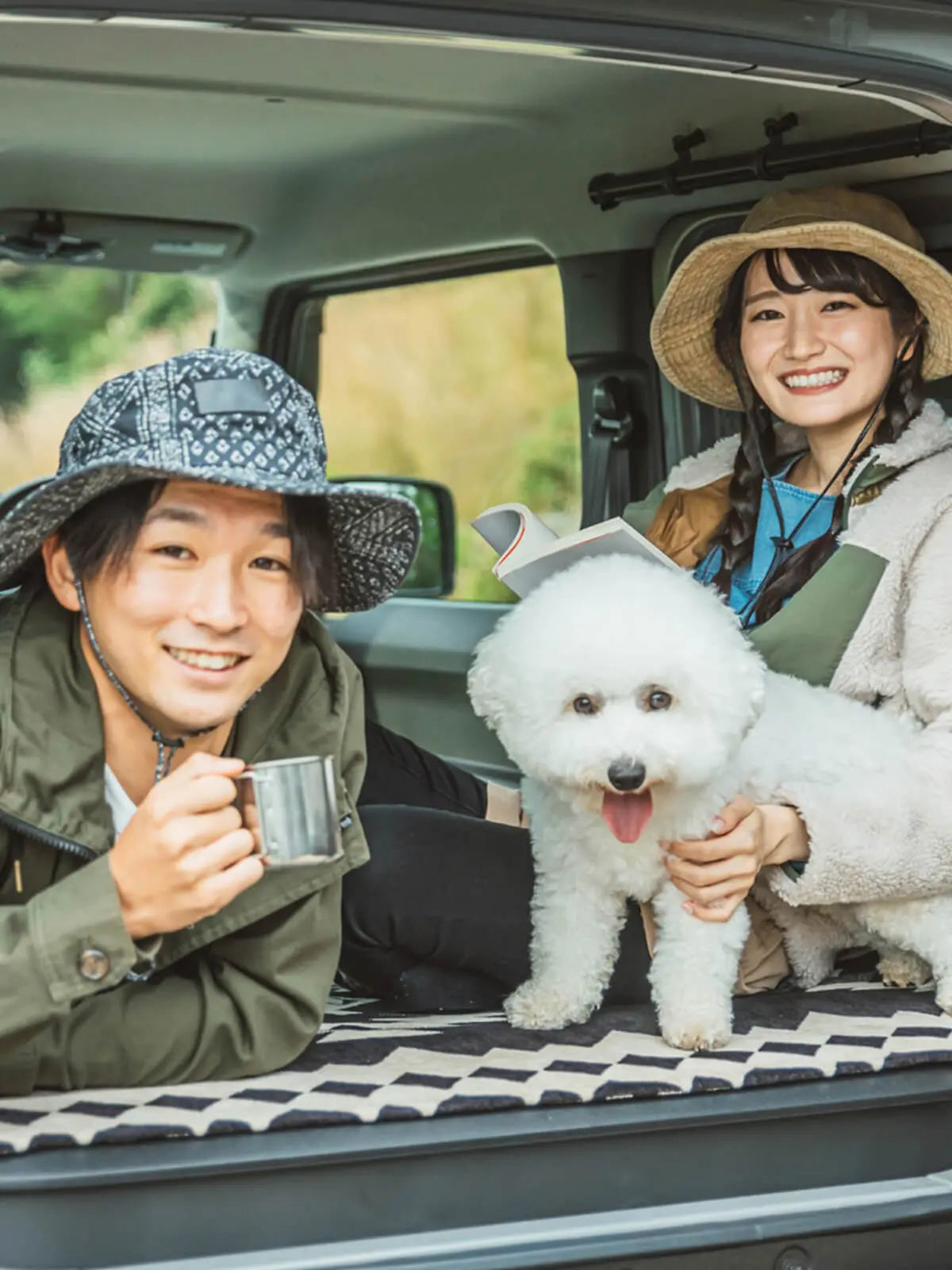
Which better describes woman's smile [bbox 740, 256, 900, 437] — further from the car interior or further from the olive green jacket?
the olive green jacket

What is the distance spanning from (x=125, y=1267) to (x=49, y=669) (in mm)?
672

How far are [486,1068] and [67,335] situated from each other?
4567mm

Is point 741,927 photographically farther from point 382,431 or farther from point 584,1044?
point 382,431

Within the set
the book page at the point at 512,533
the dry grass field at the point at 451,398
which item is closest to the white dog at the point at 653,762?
the book page at the point at 512,533

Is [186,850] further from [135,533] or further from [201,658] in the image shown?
[135,533]

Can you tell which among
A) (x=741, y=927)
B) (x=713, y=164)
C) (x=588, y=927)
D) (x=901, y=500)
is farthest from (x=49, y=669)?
(x=713, y=164)

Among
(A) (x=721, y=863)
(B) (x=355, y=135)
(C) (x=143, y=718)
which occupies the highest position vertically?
(B) (x=355, y=135)

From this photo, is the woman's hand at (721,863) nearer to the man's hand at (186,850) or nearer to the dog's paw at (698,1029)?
the dog's paw at (698,1029)

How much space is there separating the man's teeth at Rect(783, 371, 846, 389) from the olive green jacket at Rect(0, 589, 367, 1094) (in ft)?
3.24

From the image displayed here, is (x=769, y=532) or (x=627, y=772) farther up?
(x=769, y=532)

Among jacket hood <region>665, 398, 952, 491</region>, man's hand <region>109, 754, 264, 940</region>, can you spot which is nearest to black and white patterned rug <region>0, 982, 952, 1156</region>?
man's hand <region>109, 754, 264, 940</region>

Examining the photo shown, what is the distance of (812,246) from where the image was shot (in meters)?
2.78

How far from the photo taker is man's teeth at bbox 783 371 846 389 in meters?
2.77

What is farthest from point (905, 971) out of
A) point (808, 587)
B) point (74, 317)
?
point (74, 317)
